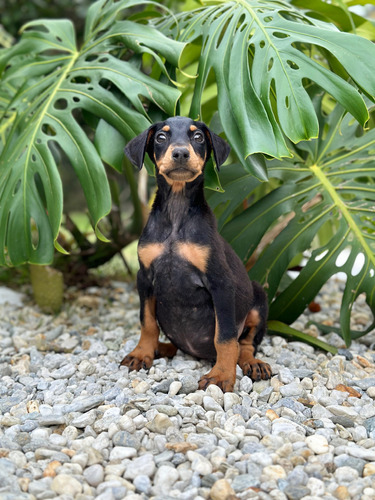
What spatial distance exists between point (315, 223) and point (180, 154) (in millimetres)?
1008

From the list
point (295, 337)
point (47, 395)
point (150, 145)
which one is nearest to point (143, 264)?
point (150, 145)

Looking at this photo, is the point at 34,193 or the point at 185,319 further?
the point at 34,193

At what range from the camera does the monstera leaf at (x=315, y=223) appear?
2.63 metres

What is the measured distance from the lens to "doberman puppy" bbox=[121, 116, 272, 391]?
2029 mm

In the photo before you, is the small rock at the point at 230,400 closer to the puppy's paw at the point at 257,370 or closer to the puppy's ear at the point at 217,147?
the puppy's paw at the point at 257,370

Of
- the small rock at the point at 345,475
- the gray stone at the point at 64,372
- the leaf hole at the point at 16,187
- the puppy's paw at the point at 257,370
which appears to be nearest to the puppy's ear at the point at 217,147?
the puppy's paw at the point at 257,370

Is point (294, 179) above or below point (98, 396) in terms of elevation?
above

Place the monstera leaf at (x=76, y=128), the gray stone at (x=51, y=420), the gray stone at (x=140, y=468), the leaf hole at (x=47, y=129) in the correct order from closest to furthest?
the gray stone at (x=140, y=468) < the gray stone at (x=51, y=420) < the monstera leaf at (x=76, y=128) < the leaf hole at (x=47, y=129)

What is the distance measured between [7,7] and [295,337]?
4911mm

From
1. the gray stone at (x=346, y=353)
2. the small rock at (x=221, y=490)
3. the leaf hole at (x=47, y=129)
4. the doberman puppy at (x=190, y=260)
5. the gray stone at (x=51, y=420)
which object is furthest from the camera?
the leaf hole at (x=47, y=129)

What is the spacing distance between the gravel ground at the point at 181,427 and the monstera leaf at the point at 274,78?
82cm

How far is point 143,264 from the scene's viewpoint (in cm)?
217

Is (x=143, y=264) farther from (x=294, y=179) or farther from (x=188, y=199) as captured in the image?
(x=294, y=179)

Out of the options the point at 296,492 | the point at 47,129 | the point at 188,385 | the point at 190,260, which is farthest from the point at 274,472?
the point at 47,129
